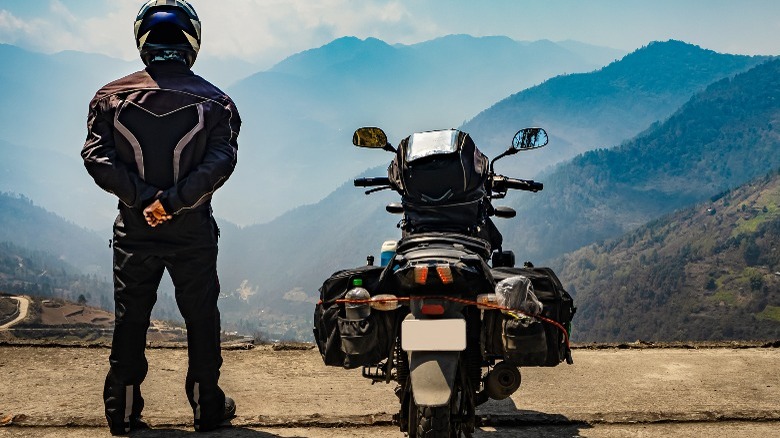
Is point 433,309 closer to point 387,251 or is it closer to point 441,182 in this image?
point 441,182

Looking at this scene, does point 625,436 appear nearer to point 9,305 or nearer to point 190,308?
point 190,308

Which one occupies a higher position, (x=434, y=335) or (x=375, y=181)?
(x=375, y=181)

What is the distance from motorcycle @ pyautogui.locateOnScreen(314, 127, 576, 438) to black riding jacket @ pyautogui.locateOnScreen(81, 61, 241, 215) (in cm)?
139

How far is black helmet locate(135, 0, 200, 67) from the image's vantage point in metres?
5.88

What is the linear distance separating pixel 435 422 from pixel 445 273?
0.86m

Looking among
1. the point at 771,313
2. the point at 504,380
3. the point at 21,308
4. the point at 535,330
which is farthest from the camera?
the point at 771,313

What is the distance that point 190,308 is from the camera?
5820 mm

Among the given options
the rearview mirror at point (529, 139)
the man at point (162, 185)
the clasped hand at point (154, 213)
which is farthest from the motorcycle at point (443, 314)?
the clasped hand at point (154, 213)

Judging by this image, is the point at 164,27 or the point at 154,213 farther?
the point at 164,27

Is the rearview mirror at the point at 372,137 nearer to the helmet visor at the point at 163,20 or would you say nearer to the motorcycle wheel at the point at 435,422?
the helmet visor at the point at 163,20

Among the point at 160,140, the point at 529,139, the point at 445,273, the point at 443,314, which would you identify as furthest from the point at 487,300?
the point at 160,140

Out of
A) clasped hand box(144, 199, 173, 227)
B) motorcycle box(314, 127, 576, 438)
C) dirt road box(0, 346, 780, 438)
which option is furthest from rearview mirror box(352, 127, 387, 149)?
dirt road box(0, 346, 780, 438)

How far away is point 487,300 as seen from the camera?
470 centimetres

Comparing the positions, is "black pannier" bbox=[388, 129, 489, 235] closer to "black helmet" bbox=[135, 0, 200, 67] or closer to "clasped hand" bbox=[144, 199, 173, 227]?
"clasped hand" bbox=[144, 199, 173, 227]
